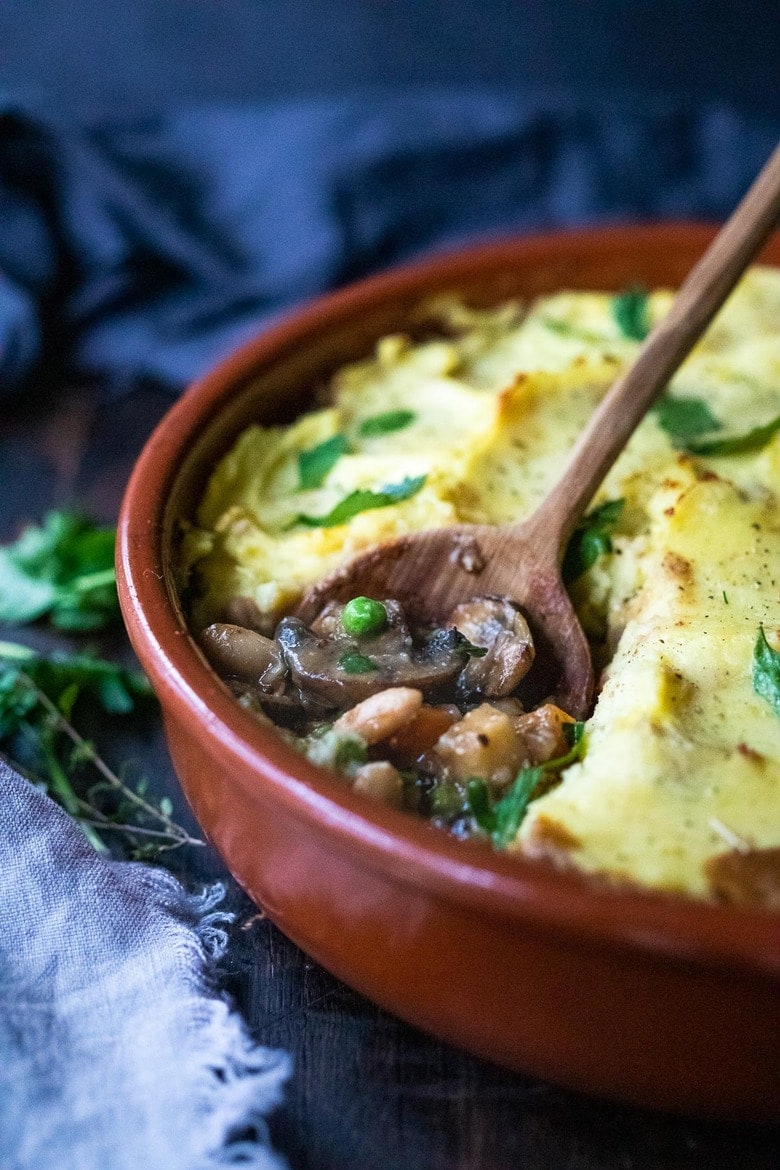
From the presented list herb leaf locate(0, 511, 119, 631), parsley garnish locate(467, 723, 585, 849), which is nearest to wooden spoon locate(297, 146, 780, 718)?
parsley garnish locate(467, 723, 585, 849)

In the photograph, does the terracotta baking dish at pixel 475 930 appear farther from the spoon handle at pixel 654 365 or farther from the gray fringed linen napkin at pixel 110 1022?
the spoon handle at pixel 654 365

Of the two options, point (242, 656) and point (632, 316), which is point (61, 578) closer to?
point (242, 656)

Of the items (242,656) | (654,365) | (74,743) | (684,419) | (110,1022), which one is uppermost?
(654,365)

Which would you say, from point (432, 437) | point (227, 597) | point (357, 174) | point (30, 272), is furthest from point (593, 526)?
point (30, 272)

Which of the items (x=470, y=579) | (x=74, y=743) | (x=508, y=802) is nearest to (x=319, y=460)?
(x=470, y=579)

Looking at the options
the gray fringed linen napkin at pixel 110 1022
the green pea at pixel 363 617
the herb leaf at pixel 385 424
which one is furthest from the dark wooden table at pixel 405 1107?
the herb leaf at pixel 385 424

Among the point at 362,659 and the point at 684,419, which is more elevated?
the point at 684,419
